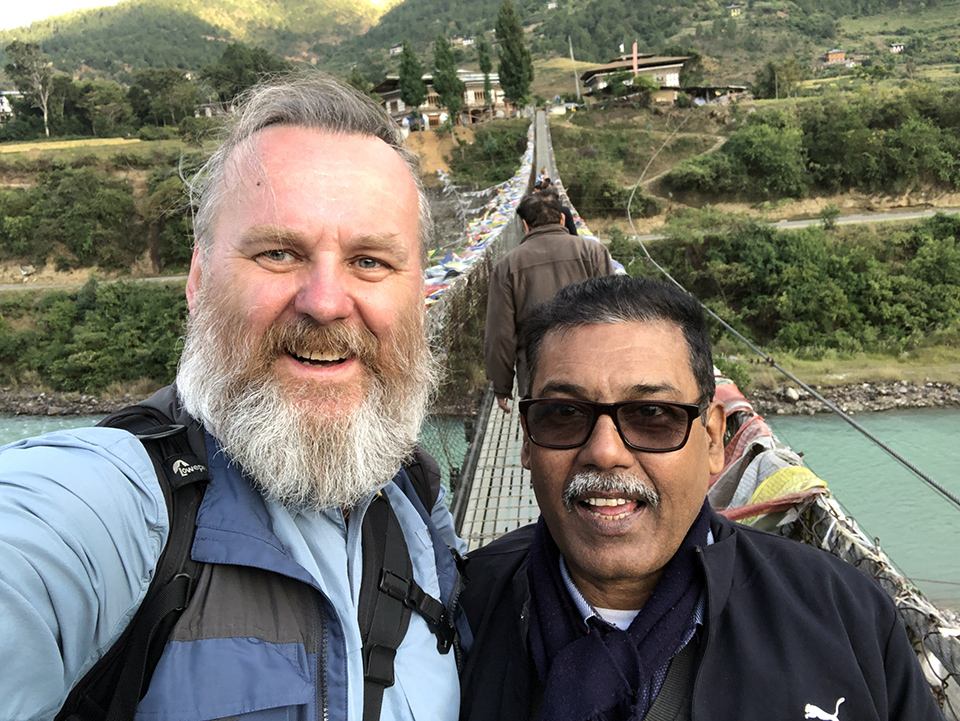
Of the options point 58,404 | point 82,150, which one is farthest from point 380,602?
point 82,150

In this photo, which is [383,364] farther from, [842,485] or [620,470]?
[842,485]

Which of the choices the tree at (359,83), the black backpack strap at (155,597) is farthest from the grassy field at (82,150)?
the black backpack strap at (155,597)

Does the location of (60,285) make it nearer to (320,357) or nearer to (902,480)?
(902,480)

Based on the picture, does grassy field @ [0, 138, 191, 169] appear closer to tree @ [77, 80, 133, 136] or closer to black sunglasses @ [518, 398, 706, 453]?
tree @ [77, 80, 133, 136]

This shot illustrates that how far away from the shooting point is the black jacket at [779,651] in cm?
82

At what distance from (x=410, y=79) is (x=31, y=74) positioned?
83.3 feet

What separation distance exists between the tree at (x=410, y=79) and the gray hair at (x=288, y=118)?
1509 inches

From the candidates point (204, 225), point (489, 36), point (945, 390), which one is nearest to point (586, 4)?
point (489, 36)

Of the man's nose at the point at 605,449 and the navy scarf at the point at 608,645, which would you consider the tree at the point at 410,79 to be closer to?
the man's nose at the point at 605,449

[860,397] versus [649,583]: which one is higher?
[649,583]

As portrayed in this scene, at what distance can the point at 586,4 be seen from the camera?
11862 centimetres

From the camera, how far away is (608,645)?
2.95 feet

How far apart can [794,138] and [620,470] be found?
3221cm

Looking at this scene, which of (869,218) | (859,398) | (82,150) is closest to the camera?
(859,398)
